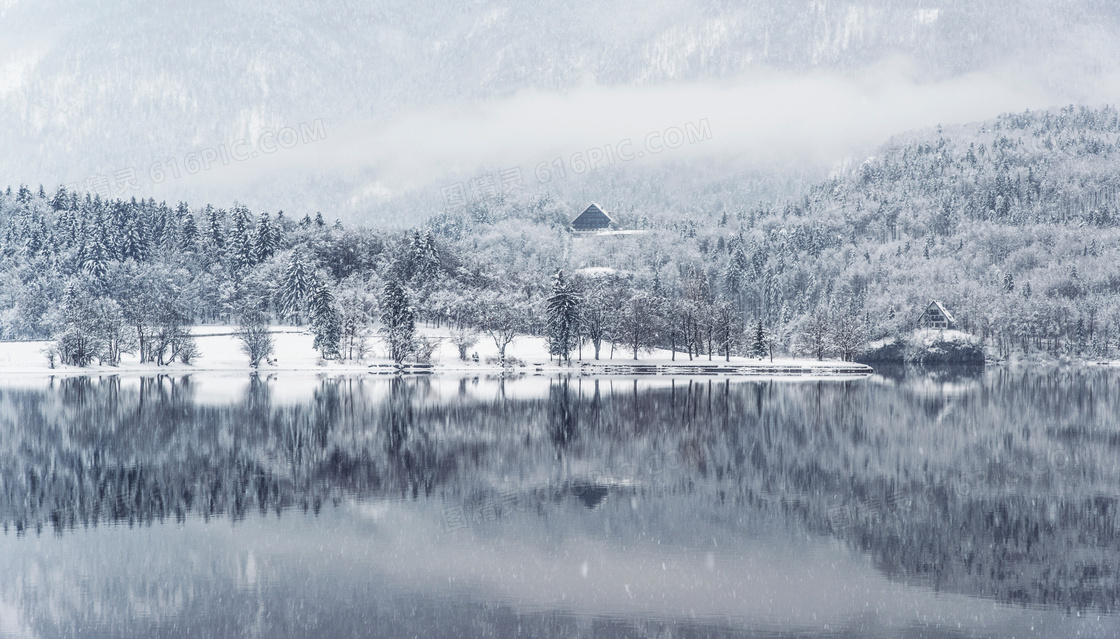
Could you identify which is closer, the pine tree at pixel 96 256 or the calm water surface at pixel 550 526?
the calm water surface at pixel 550 526

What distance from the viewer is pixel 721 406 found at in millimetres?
79000

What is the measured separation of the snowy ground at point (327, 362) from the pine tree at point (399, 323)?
Result: 2.68 metres

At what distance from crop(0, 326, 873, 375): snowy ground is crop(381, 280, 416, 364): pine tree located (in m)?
2.68

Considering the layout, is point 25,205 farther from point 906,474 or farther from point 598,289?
point 906,474

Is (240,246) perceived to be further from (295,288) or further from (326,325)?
(326,325)

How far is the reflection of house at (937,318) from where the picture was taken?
635ft

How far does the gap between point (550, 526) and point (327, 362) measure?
103 meters

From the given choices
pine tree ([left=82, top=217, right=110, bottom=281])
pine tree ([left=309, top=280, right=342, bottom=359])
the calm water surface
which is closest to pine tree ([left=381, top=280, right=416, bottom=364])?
pine tree ([left=309, top=280, right=342, bottom=359])

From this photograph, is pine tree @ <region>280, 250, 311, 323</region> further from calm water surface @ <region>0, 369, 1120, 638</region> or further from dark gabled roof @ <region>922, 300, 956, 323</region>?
dark gabled roof @ <region>922, 300, 956, 323</region>

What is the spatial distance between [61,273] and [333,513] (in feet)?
467

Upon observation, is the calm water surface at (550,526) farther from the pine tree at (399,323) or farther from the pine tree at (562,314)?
the pine tree at (399,323)

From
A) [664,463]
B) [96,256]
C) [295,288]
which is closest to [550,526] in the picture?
[664,463]

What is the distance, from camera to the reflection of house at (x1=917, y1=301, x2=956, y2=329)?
193625 mm

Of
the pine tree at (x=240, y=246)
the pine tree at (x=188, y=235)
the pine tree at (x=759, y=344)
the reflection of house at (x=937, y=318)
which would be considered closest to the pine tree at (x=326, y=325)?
the pine tree at (x=240, y=246)
